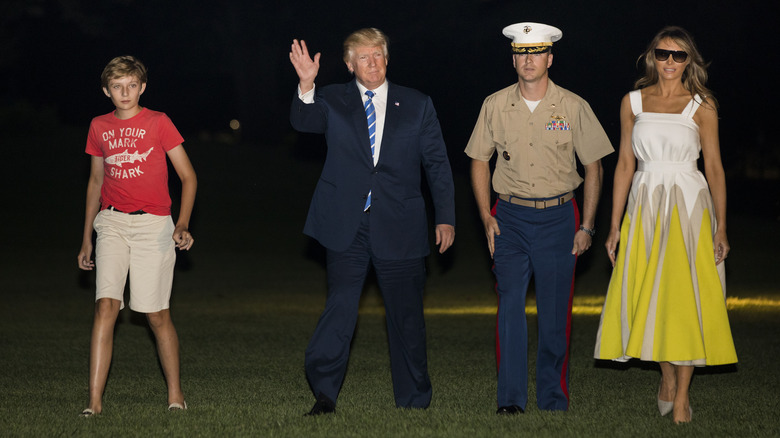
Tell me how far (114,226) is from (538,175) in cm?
227

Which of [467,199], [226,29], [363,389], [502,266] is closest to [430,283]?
[363,389]

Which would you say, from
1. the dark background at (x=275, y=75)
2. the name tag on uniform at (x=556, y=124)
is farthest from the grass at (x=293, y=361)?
the dark background at (x=275, y=75)

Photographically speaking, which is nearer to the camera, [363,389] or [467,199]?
[363,389]


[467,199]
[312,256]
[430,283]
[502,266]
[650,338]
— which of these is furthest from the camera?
[467,199]

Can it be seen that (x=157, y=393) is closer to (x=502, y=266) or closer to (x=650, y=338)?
(x=502, y=266)

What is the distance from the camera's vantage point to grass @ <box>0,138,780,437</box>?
5.37 m

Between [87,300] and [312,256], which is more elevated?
[87,300]

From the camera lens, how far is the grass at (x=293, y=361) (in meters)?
5.37

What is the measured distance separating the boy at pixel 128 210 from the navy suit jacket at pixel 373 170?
76cm

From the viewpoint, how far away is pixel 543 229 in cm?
568

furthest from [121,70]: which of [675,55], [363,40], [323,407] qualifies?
[675,55]

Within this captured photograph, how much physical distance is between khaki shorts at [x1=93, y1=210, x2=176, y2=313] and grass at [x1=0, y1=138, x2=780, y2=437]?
0.65 metres

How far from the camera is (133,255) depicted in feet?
18.1

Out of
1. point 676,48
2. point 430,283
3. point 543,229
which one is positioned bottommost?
point 430,283
